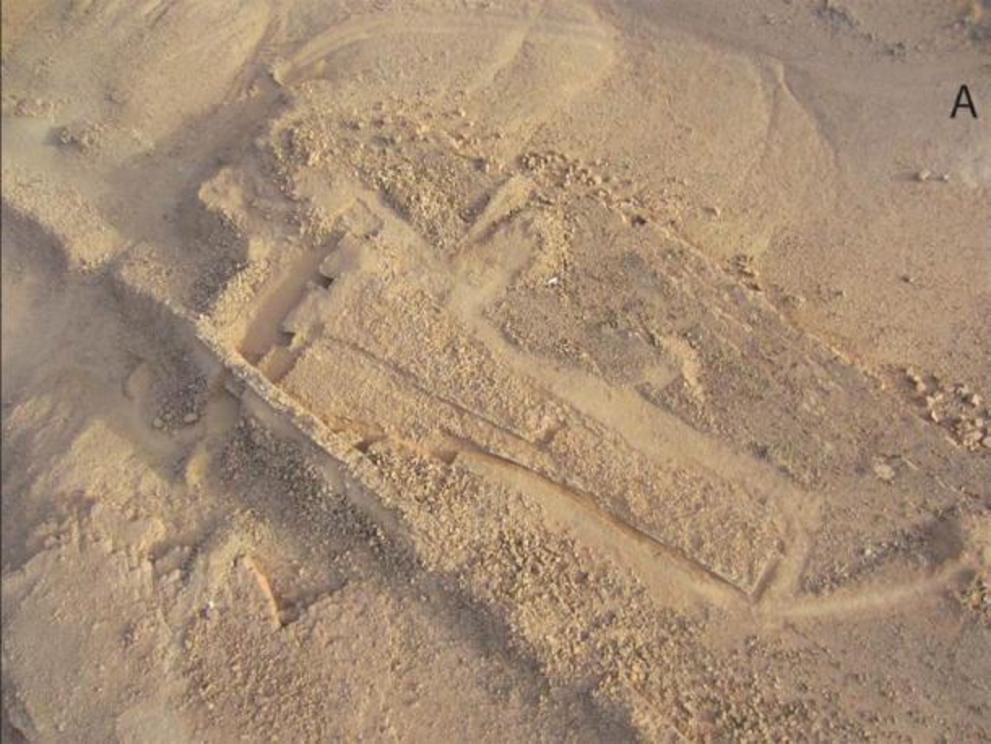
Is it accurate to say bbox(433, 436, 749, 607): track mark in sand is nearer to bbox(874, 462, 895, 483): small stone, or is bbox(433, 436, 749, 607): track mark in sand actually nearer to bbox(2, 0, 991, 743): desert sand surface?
bbox(2, 0, 991, 743): desert sand surface

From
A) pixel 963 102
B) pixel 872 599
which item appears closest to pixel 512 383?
pixel 872 599

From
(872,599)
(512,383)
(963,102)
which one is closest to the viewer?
(872,599)

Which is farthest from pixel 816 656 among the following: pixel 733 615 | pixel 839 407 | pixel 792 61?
pixel 792 61

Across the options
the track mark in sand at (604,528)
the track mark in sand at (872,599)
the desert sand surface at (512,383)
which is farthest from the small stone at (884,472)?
the track mark in sand at (604,528)

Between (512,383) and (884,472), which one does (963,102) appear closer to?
(884,472)

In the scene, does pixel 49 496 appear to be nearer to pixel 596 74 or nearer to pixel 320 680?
pixel 320 680

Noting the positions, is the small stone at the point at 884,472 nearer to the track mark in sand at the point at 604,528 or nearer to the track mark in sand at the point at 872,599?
the track mark in sand at the point at 872,599
